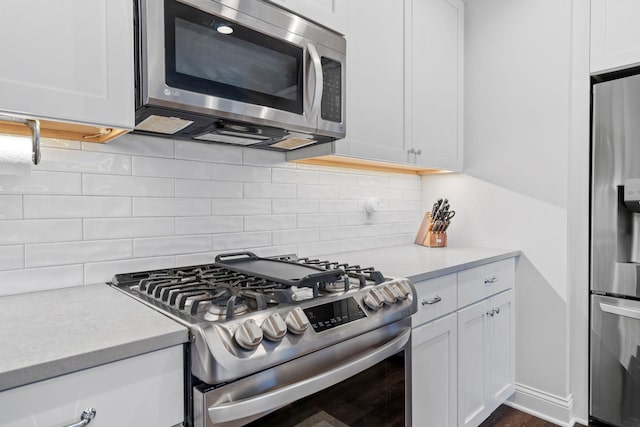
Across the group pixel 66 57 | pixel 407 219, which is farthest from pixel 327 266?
pixel 407 219

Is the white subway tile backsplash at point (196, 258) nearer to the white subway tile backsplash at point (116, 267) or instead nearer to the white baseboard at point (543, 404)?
the white subway tile backsplash at point (116, 267)

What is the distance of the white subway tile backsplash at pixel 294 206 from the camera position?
1785 millimetres

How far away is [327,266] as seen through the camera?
4.64 feet

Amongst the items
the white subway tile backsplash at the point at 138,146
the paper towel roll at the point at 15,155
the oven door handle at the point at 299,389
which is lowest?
the oven door handle at the point at 299,389

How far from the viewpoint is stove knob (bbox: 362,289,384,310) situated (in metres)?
1.15

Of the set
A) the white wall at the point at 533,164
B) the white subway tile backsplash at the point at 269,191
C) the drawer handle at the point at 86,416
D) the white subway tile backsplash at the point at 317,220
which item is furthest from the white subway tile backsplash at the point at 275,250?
the white wall at the point at 533,164

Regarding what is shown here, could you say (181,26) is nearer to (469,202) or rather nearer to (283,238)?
(283,238)

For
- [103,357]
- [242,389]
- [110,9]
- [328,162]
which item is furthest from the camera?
[328,162]

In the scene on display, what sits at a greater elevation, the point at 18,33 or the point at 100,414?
the point at 18,33

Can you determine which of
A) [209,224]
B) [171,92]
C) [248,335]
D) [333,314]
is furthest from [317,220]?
[248,335]

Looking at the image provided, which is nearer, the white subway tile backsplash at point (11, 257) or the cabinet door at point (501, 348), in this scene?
the white subway tile backsplash at point (11, 257)

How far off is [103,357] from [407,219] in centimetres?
208

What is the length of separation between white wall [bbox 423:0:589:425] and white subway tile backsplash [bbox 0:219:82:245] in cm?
212

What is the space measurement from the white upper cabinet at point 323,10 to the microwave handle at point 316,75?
0.15 meters
